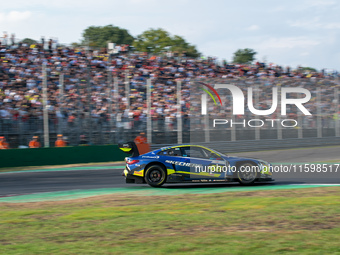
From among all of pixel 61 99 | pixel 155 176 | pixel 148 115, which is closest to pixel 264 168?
pixel 155 176

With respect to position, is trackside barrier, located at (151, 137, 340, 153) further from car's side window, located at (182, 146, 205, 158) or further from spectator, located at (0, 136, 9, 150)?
car's side window, located at (182, 146, 205, 158)

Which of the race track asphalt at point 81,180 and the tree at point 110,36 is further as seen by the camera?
the tree at point 110,36

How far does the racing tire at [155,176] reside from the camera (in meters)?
11.5

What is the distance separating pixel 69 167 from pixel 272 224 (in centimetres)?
A: 1376

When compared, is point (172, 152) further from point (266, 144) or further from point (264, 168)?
point (266, 144)

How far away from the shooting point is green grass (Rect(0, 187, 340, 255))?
17.9 feet

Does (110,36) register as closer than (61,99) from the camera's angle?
No

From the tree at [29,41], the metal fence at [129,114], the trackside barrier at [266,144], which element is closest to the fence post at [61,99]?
the metal fence at [129,114]

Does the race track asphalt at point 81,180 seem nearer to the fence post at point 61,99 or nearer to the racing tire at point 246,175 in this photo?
the racing tire at point 246,175

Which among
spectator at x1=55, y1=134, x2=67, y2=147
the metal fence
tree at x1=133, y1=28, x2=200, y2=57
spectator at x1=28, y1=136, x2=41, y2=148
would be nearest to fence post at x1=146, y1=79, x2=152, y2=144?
the metal fence

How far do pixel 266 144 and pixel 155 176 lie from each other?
12.1 m

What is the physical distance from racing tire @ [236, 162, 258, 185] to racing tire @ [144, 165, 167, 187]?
75.7 inches

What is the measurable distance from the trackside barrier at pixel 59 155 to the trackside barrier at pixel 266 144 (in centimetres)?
216

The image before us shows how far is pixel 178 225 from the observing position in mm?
6742
